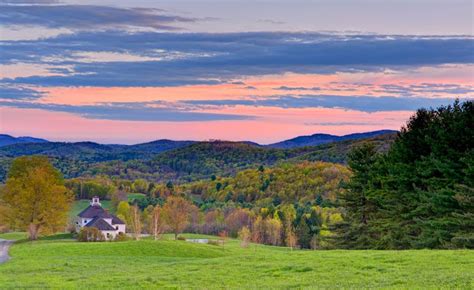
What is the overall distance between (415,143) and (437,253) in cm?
2068

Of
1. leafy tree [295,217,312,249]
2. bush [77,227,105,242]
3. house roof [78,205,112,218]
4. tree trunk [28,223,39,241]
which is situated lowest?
leafy tree [295,217,312,249]

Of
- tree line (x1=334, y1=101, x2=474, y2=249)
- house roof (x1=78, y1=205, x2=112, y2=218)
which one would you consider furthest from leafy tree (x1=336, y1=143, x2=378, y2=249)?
house roof (x1=78, y1=205, x2=112, y2=218)

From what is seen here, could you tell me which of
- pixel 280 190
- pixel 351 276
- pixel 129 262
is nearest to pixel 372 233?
pixel 129 262

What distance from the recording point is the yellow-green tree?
192 feet

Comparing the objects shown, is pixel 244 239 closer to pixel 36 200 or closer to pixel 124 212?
pixel 36 200

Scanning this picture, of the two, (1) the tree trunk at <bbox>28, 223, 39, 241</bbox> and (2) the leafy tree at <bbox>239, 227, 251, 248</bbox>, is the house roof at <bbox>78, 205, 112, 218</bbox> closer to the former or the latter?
(2) the leafy tree at <bbox>239, 227, 251, 248</bbox>

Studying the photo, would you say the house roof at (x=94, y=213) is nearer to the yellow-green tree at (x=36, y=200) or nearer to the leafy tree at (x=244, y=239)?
the leafy tree at (x=244, y=239)

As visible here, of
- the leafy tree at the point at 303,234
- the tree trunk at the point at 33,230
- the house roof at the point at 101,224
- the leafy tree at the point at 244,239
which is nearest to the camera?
the tree trunk at the point at 33,230

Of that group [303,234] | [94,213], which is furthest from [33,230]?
[303,234]

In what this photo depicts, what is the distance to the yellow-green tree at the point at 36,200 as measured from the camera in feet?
192

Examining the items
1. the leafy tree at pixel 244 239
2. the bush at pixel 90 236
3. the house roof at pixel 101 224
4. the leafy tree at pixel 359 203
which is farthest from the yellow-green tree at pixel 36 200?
the leafy tree at pixel 359 203

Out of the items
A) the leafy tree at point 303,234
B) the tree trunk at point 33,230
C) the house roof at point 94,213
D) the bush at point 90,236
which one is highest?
the house roof at point 94,213

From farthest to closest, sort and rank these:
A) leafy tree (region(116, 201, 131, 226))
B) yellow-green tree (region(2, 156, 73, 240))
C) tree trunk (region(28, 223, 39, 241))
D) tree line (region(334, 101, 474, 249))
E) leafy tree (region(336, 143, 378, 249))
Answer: leafy tree (region(116, 201, 131, 226)) → tree trunk (region(28, 223, 39, 241)) → yellow-green tree (region(2, 156, 73, 240)) → leafy tree (region(336, 143, 378, 249)) → tree line (region(334, 101, 474, 249))

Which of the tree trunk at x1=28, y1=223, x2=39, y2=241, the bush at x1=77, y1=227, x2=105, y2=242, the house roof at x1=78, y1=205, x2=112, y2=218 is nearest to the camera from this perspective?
the tree trunk at x1=28, y1=223, x2=39, y2=241
